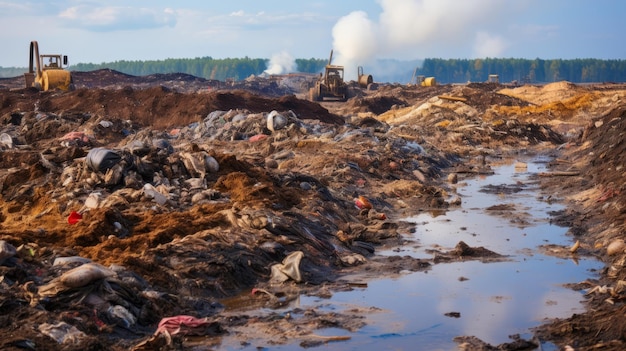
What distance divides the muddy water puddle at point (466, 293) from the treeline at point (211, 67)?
8851cm

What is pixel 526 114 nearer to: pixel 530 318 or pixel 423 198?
pixel 423 198

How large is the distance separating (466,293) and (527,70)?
9710 cm

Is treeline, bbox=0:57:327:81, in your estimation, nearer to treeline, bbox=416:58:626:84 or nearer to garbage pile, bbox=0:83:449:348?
treeline, bbox=416:58:626:84

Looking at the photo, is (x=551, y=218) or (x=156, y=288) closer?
(x=156, y=288)

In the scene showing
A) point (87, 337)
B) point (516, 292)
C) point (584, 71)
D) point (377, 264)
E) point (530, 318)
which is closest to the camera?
point (87, 337)

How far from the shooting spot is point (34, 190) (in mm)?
12867

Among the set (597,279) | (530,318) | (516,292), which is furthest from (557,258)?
(530,318)

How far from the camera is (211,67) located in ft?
355

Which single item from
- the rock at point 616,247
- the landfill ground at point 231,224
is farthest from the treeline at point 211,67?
the rock at point 616,247

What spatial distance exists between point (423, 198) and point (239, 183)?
171 inches

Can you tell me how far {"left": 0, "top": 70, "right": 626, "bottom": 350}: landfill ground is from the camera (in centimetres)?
708

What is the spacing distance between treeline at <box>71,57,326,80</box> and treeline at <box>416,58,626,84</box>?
14.7 meters

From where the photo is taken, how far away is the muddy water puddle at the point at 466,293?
24.2ft

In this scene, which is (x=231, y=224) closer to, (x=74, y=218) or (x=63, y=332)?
(x=74, y=218)
